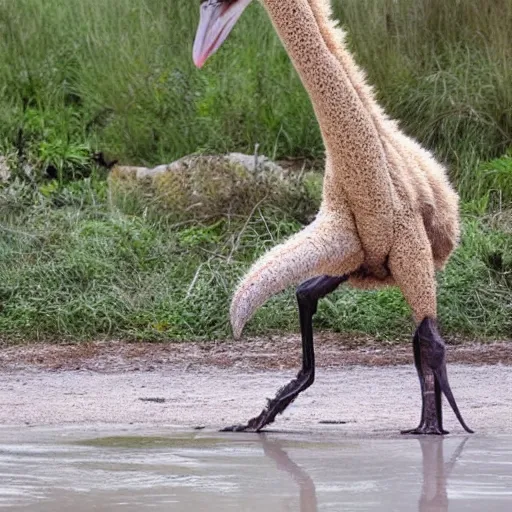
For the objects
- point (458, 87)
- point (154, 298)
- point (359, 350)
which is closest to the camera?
point (359, 350)

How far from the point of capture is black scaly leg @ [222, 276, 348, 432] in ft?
17.9

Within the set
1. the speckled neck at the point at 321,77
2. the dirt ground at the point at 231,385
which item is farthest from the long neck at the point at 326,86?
the dirt ground at the point at 231,385

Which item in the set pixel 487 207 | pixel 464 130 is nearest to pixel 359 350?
pixel 487 207

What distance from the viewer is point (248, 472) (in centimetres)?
455

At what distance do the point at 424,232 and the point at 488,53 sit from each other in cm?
450

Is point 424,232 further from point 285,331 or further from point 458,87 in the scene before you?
point 458,87

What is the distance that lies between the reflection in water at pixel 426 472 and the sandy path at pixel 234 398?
0.45 meters

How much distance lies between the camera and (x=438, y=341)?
5.36 m

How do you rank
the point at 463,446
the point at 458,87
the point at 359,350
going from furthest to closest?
the point at 458,87 → the point at 359,350 → the point at 463,446

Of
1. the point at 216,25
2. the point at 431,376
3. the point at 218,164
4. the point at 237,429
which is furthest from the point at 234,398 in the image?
the point at 218,164

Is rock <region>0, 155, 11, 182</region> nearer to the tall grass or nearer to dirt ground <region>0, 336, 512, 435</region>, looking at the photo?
the tall grass

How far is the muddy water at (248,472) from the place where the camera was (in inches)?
159

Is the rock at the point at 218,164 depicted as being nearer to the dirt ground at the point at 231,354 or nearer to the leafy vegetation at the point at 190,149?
the leafy vegetation at the point at 190,149

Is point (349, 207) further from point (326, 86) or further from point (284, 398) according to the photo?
point (284, 398)
